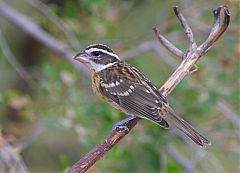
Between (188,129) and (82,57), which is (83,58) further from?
(188,129)

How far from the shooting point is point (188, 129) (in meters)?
4.75

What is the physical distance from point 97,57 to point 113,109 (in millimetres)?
983

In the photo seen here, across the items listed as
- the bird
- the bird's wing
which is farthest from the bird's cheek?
the bird's wing

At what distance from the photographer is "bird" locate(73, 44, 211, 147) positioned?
4969mm

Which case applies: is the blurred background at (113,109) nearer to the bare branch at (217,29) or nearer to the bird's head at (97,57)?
the bird's head at (97,57)

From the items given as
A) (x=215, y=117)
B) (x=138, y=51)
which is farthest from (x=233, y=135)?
(x=138, y=51)

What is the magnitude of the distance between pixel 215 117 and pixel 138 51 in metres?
0.93

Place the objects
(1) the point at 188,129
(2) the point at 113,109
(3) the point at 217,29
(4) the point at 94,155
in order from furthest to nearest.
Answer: (2) the point at 113,109, (1) the point at 188,129, (3) the point at 217,29, (4) the point at 94,155

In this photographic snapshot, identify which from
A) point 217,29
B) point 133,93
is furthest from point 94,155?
point 133,93

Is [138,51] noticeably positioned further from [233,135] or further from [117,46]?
[233,135]

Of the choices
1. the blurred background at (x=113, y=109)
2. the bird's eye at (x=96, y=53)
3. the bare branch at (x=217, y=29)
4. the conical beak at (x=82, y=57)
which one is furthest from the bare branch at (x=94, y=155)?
the blurred background at (x=113, y=109)

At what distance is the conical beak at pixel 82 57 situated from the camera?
532 centimetres

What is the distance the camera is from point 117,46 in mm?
7152

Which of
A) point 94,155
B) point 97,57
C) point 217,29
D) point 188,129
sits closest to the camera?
point 94,155
